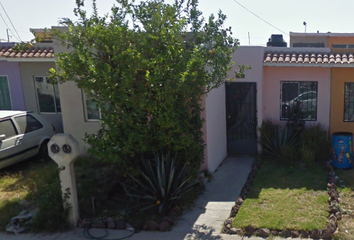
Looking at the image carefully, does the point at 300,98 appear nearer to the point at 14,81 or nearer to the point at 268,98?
the point at 268,98

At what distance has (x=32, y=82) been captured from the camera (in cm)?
1157

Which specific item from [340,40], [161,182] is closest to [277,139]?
[161,182]

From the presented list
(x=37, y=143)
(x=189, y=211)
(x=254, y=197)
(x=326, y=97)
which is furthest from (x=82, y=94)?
(x=326, y=97)

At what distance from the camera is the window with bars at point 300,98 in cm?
989

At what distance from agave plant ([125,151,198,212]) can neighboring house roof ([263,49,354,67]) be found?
14.8 ft

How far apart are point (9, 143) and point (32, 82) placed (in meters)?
3.38

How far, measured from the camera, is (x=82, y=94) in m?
9.31

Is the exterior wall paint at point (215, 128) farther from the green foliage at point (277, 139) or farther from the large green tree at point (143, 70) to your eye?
the large green tree at point (143, 70)

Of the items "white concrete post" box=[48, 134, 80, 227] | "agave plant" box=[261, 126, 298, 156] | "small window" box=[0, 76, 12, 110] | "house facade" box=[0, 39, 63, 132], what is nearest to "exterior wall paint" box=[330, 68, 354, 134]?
"agave plant" box=[261, 126, 298, 156]

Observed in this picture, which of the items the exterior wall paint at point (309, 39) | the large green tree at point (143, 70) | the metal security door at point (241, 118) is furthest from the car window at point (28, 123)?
the exterior wall paint at point (309, 39)

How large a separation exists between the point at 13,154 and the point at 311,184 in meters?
7.03

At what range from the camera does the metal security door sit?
1009cm

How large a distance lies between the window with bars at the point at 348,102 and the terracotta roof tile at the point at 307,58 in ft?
2.51

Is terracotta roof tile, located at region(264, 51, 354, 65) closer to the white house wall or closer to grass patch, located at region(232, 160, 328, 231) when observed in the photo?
the white house wall
